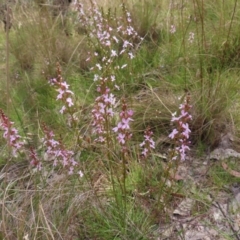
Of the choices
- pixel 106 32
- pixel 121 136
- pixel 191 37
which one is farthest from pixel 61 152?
pixel 191 37

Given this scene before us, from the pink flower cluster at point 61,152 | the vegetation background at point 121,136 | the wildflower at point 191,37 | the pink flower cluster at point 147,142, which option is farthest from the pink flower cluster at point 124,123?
the wildflower at point 191,37

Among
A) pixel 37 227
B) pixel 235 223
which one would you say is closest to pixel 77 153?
pixel 37 227

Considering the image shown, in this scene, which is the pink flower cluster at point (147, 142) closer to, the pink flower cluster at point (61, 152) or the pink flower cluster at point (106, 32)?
the pink flower cluster at point (61, 152)

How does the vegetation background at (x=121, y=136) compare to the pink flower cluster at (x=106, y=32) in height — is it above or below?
below

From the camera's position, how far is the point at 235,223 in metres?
1.79

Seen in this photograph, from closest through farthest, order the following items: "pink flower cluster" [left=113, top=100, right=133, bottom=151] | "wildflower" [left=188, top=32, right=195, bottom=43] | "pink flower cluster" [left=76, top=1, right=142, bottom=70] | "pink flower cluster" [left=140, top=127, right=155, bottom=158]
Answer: "pink flower cluster" [left=113, top=100, right=133, bottom=151] < "pink flower cluster" [left=140, top=127, right=155, bottom=158] < "pink flower cluster" [left=76, top=1, right=142, bottom=70] < "wildflower" [left=188, top=32, right=195, bottom=43]

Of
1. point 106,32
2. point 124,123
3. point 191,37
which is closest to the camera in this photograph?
point 124,123

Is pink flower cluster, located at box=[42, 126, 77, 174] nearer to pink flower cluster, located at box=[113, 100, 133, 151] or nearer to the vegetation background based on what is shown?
the vegetation background

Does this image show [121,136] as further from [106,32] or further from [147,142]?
[106,32]

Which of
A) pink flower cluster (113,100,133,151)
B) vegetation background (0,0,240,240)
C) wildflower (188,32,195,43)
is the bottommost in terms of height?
vegetation background (0,0,240,240)

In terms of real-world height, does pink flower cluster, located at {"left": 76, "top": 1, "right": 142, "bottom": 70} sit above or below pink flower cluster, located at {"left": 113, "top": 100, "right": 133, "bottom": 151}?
below

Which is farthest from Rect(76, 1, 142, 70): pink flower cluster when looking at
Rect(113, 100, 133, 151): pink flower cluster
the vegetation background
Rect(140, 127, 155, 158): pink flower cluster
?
Rect(113, 100, 133, 151): pink flower cluster

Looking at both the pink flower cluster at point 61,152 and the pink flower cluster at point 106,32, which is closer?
the pink flower cluster at point 61,152

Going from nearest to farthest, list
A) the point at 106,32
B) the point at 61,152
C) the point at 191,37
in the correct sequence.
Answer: the point at 61,152 < the point at 106,32 < the point at 191,37
